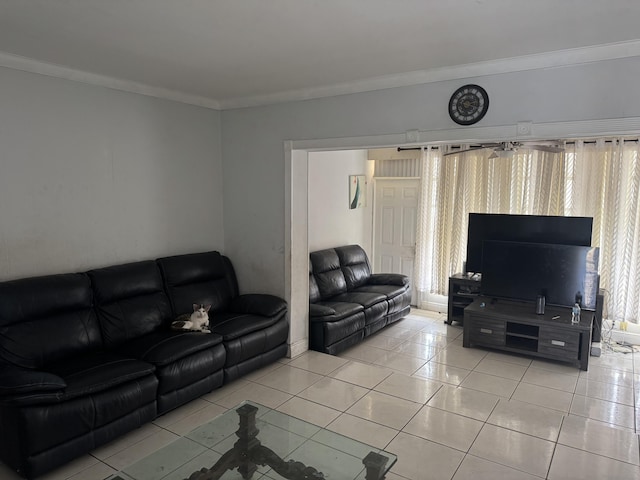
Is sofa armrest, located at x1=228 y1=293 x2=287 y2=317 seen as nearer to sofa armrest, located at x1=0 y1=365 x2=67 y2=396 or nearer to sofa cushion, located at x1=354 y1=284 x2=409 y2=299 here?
sofa cushion, located at x1=354 y1=284 x2=409 y2=299

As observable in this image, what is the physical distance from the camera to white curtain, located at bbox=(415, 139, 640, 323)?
5.03 metres

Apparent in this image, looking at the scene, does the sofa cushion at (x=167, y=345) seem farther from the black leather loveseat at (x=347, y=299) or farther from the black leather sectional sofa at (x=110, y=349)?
the black leather loveseat at (x=347, y=299)

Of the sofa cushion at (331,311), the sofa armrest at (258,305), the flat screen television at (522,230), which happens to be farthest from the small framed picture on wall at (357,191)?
the sofa armrest at (258,305)

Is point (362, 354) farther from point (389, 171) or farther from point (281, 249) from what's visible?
point (389, 171)

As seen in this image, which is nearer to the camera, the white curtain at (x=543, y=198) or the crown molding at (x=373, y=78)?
the crown molding at (x=373, y=78)

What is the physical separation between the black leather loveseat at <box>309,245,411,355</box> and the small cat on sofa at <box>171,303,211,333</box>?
1268 mm

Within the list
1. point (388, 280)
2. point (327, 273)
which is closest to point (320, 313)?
point (327, 273)

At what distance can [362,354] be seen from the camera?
4801 mm

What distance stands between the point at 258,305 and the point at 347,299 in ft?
4.47

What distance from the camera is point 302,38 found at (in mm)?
2736

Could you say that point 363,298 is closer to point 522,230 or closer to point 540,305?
point 540,305

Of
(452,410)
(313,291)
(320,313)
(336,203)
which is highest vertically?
(336,203)

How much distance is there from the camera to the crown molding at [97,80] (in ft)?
10.5

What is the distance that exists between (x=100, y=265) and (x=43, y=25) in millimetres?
1971
